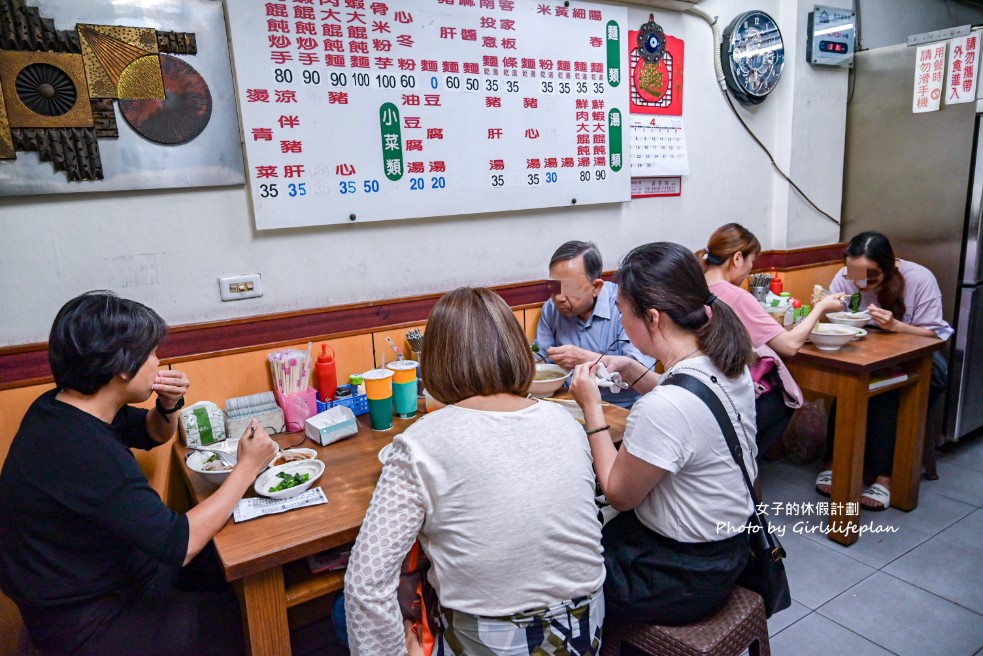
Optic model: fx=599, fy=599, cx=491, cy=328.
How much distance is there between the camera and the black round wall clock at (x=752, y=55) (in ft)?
9.58

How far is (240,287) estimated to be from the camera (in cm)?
193

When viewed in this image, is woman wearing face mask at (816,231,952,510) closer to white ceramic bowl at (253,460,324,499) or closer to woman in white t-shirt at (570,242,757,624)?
woman in white t-shirt at (570,242,757,624)

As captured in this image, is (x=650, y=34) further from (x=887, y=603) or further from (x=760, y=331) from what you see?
(x=887, y=603)

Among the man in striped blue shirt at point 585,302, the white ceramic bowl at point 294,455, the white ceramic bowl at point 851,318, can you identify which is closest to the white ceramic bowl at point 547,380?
the man in striped blue shirt at point 585,302

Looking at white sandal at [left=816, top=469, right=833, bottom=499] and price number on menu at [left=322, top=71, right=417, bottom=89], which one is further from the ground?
price number on menu at [left=322, top=71, right=417, bottom=89]

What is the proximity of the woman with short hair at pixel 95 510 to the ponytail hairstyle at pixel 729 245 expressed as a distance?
185 cm

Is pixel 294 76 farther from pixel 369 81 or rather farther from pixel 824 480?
pixel 824 480

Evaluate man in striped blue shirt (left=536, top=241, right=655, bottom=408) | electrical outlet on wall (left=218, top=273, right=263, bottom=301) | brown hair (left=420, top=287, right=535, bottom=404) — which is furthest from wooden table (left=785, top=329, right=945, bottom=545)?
electrical outlet on wall (left=218, top=273, right=263, bottom=301)

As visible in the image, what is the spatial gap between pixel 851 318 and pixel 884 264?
0.30 m

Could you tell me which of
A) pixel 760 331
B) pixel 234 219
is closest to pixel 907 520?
pixel 760 331

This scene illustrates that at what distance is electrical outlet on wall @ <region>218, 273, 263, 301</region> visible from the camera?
1.91 m

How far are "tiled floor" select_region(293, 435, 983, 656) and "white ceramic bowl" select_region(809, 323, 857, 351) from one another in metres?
0.75

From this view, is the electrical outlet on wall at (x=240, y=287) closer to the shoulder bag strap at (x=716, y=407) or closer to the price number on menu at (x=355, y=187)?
the price number on menu at (x=355, y=187)

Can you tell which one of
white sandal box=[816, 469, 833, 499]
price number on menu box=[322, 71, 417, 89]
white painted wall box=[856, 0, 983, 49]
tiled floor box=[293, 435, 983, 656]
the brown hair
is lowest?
tiled floor box=[293, 435, 983, 656]
